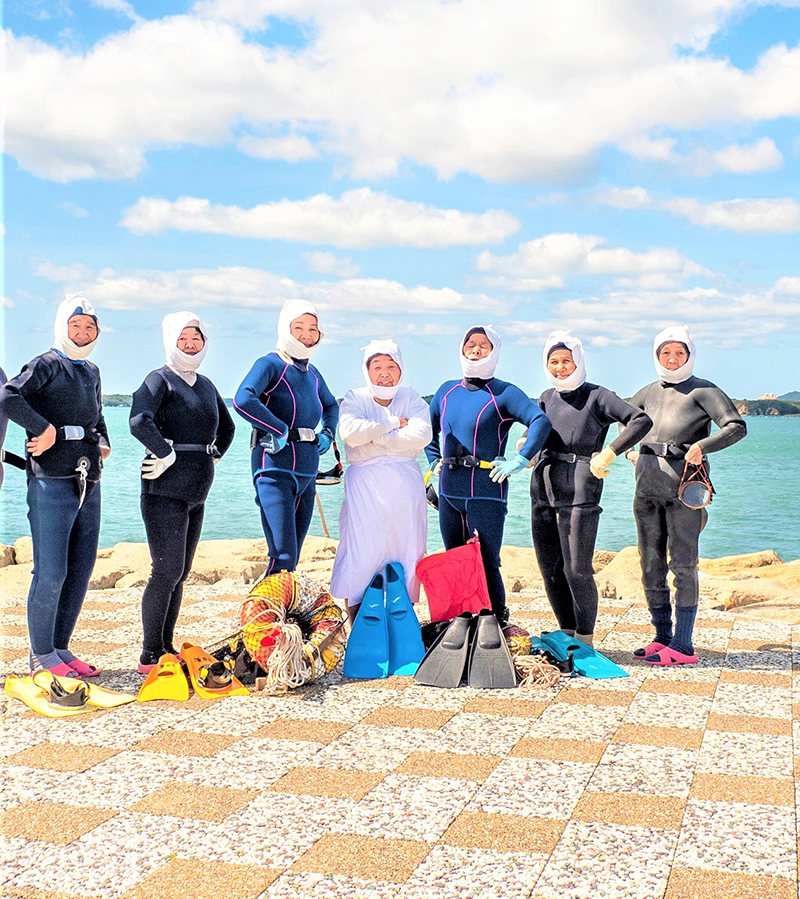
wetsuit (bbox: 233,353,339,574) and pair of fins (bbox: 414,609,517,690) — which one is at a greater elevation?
wetsuit (bbox: 233,353,339,574)

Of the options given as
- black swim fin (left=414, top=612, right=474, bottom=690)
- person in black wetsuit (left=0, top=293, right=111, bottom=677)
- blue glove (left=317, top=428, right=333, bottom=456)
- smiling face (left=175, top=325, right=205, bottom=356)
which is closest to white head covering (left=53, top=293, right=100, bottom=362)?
person in black wetsuit (left=0, top=293, right=111, bottom=677)

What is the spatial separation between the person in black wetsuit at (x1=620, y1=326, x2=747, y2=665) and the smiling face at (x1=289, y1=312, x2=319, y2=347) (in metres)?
1.90

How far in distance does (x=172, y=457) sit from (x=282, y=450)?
0.66 meters

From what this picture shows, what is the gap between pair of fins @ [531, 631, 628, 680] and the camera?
5.16m

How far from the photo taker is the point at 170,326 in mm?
4996

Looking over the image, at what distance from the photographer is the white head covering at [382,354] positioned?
17.4 ft

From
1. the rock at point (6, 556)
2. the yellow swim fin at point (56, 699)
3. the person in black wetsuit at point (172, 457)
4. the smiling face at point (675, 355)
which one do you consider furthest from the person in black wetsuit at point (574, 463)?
the rock at point (6, 556)

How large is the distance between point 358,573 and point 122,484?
34.1 meters

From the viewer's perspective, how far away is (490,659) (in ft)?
16.3

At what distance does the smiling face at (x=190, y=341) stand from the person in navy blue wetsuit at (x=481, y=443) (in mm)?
1351

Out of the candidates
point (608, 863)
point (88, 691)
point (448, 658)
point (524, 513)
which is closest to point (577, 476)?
point (448, 658)

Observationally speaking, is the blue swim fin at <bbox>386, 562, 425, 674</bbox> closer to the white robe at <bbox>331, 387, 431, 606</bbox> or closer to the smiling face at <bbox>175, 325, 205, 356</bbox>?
the white robe at <bbox>331, 387, 431, 606</bbox>

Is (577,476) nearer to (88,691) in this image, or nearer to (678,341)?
(678,341)

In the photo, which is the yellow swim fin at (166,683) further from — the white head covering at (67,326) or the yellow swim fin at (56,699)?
the white head covering at (67,326)
